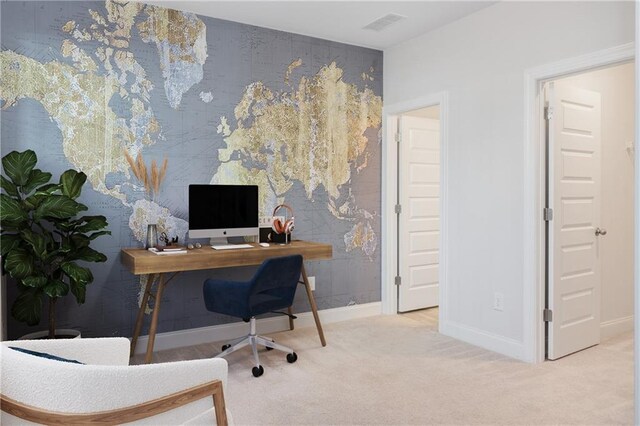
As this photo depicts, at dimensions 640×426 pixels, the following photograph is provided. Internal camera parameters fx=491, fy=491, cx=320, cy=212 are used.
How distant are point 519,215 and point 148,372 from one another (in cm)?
283

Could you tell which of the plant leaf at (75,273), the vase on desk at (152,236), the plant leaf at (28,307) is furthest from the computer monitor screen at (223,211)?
the plant leaf at (28,307)

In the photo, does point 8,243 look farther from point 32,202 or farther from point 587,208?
point 587,208

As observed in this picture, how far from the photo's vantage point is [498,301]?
3678 mm

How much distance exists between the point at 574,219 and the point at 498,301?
2.68 feet

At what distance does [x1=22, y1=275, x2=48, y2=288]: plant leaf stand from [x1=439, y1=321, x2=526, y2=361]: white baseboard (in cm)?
299

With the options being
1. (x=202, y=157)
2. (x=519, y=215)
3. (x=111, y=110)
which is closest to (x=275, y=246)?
(x=202, y=157)

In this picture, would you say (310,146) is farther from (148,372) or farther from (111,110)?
(148,372)

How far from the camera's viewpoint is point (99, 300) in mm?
3516

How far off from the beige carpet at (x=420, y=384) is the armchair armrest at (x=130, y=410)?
0.97m

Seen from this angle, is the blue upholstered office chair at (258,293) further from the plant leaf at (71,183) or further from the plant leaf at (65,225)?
the plant leaf at (71,183)

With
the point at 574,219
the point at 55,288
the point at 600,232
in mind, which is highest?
the point at 574,219

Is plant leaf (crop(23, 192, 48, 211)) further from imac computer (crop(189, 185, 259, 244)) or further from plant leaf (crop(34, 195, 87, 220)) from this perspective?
imac computer (crop(189, 185, 259, 244))

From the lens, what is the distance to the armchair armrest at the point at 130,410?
146 cm

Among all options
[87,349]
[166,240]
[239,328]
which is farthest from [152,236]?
[87,349]
